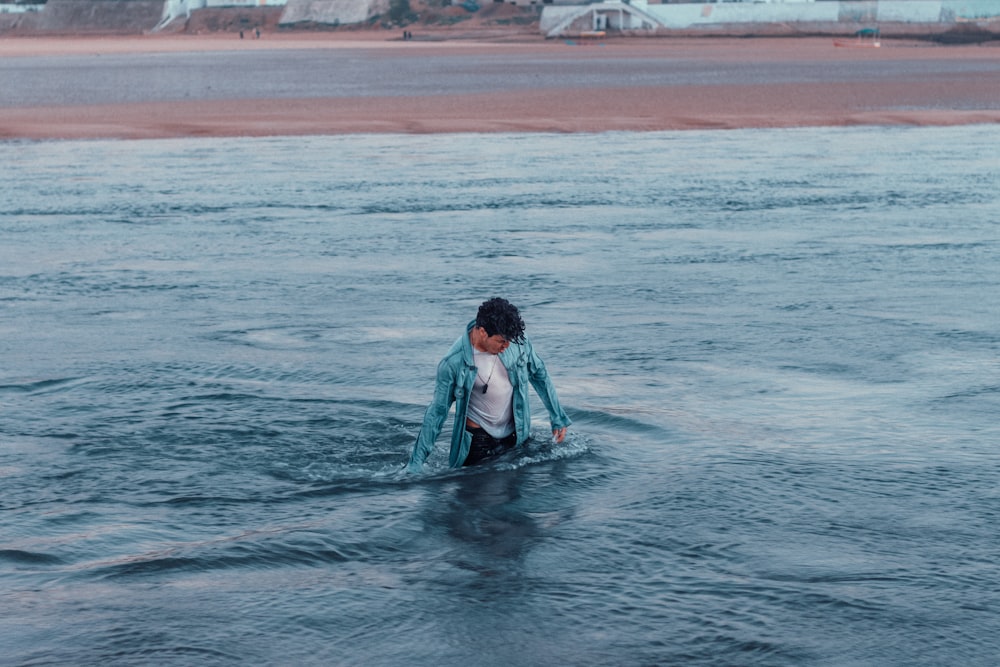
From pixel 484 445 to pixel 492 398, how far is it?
416 millimetres

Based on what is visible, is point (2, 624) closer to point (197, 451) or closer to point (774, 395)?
point (197, 451)

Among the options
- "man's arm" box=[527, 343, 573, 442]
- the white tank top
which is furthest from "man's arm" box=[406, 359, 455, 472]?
"man's arm" box=[527, 343, 573, 442]

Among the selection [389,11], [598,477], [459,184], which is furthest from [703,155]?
[389,11]

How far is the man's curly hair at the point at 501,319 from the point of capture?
319 inches

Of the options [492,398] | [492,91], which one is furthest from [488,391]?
[492,91]

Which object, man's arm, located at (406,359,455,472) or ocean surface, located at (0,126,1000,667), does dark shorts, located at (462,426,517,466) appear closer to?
ocean surface, located at (0,126,1000,667)

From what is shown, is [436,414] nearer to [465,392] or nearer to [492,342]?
[465,392]

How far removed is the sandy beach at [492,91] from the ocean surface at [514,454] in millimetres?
16465

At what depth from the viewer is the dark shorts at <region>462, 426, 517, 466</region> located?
9.07 meters

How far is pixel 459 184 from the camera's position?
24391mm

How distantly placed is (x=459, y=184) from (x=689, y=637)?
18.2m

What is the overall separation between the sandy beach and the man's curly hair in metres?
27.4

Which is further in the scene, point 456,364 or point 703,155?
point 703,155

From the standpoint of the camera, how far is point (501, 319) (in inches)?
319
